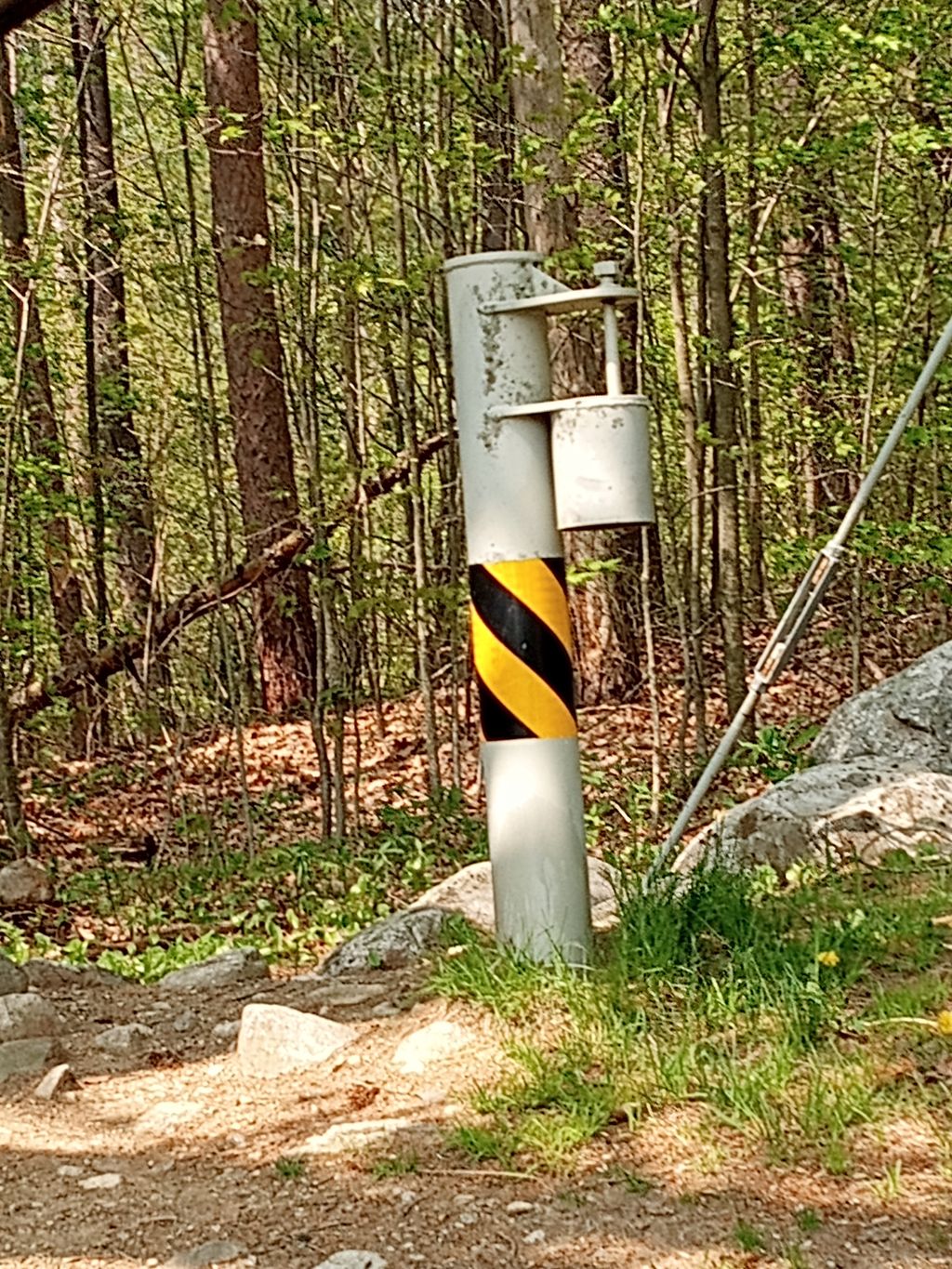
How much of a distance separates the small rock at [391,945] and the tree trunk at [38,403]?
4.83 meters

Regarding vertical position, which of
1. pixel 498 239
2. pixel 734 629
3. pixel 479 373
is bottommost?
pixel 734 629

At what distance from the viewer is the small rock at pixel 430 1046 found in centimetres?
376

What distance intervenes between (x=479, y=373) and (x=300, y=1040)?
190cm

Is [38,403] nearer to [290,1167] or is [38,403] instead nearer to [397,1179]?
[290,1167]

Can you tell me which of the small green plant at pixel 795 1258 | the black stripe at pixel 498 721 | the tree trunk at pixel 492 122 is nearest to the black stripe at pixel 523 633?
the black stripe at pixel 498 721

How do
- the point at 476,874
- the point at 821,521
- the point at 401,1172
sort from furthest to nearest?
the point at 821,521
the point at 476,874
the point at 401,1172

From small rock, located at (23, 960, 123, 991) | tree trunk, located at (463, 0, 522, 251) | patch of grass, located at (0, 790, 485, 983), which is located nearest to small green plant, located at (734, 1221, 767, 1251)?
small rock, located at (23, 960, 123, 991)

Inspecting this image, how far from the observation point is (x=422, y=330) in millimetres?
9766

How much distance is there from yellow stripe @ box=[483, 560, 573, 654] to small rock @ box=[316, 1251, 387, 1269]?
5.80 ft

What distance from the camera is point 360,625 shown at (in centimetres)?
1022

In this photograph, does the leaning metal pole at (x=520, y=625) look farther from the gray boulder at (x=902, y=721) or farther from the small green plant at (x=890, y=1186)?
the gray boulder at (x=902, y=721)

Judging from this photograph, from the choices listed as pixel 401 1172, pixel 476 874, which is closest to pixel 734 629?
pixel 476 874

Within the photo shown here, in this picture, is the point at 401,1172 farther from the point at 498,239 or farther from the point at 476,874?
the point at 498,239

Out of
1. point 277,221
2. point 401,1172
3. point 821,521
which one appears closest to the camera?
point 401,1172
